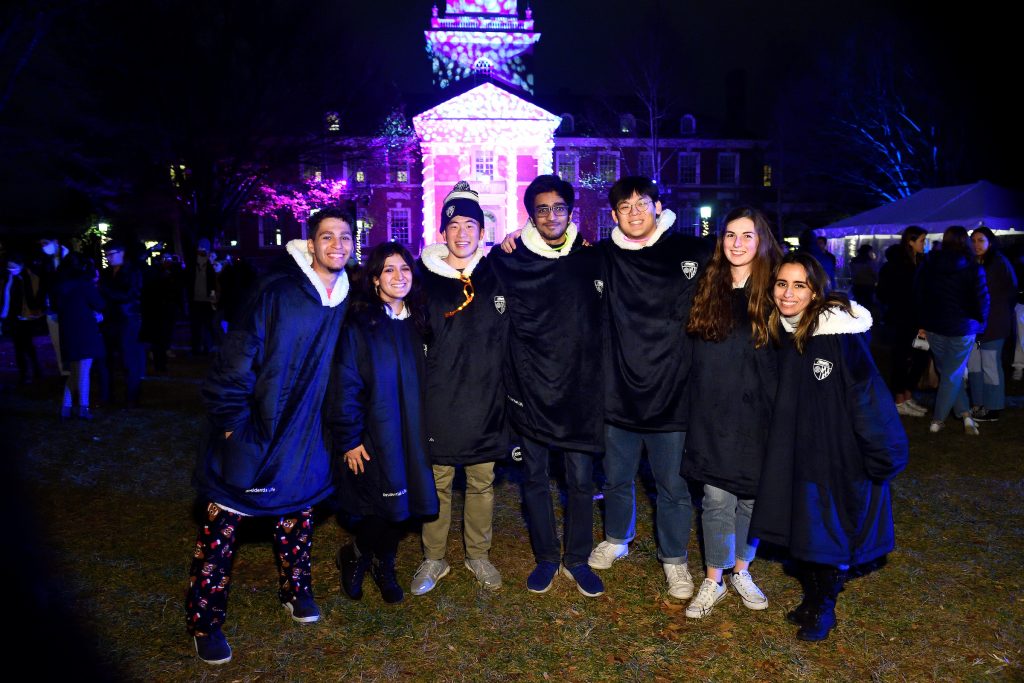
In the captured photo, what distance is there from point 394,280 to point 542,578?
1977mm

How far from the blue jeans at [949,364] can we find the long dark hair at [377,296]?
19.3 feet

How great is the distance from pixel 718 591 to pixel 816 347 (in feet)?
4.88

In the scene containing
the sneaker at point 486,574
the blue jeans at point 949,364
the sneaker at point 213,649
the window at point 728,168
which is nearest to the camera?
the sneaker at point 213,649

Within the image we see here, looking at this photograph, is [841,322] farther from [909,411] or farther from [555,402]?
[909,411]

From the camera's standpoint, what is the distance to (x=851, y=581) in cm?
432

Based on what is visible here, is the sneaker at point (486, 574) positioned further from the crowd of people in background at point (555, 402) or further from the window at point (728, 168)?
the window at point (728, 168)

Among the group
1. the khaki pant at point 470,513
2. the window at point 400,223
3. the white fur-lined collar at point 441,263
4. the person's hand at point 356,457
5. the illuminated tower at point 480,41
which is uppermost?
the illuminated tower at point 480,41

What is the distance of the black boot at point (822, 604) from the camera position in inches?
143

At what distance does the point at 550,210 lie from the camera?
13.0 feet

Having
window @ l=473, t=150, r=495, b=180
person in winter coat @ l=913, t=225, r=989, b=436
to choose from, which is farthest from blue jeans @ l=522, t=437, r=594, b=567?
window @ l=473, t=150, r=495, b=180

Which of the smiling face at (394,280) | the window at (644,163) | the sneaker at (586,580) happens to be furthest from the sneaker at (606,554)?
the window at (644,163)

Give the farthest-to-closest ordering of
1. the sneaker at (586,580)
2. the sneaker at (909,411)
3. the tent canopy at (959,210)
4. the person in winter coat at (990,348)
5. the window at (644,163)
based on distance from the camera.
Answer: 1. the window at (644,163)
2. the tent canopy at (959,210)
3. the sneaker at (909,411)
4. the person in winter coat at (990,348)
5. the sneaker at (586,580)

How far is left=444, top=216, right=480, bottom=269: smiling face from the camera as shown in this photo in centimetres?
403

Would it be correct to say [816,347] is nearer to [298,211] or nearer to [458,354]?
[458,354]
